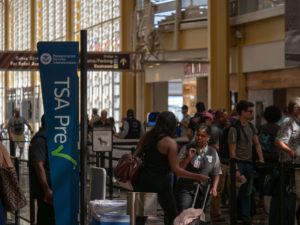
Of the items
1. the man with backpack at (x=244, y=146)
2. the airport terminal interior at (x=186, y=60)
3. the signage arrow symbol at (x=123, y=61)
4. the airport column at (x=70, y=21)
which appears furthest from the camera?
the airport column at (x=70, y=21)

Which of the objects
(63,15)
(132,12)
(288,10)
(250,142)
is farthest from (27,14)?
(250,142)

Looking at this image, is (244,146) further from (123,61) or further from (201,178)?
(123,61)

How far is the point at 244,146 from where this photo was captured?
9.78m

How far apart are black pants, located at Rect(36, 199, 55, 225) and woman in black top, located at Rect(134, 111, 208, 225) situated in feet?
2.97

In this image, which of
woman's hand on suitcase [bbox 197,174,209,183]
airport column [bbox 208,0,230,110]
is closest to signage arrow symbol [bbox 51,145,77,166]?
woman's hand on suitcase [bbox 197,174,209,183]

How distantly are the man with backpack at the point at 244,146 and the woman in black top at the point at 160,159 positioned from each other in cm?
246

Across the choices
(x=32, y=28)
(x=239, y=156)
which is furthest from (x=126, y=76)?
(x=239, y=156)

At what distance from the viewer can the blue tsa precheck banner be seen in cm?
652

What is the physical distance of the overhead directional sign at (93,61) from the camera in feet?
81.9

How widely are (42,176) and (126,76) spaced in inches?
951

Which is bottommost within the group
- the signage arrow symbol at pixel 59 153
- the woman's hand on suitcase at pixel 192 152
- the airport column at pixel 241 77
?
the woman's hand on suitcase at pixel 192 152

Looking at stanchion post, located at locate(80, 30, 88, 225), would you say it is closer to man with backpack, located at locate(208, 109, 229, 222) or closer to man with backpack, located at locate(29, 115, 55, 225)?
man with backpack, located at locate(29, 115, 55, 225)

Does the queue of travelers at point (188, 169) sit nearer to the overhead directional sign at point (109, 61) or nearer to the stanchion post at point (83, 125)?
the stanchion post at point (83, 125)

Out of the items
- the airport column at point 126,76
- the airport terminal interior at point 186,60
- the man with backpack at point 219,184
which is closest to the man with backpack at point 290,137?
the man with backpack at point 219,184
